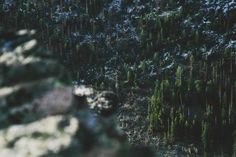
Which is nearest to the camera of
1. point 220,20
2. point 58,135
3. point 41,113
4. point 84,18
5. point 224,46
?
point 58,135

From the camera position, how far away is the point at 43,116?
2723 mm

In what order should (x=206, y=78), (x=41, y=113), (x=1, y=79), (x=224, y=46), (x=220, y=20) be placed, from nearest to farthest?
(x=41, y=113) < (x=1, y=79) < (x=206, y=78) < (x=224, y=46) < (x=220, y=20)

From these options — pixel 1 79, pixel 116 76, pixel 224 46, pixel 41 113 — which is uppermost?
pixel 1 79

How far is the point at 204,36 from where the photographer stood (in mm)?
11305

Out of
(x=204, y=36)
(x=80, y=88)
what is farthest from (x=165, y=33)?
(x=80, y=88)

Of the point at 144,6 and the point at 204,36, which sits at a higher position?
the point at 144,6

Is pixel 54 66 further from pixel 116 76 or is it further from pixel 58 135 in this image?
pixel 116 76

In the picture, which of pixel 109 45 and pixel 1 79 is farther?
pixel 109 45

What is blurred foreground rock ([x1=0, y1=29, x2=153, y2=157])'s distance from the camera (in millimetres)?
2377

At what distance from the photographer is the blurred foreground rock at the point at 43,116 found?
238 centimetres

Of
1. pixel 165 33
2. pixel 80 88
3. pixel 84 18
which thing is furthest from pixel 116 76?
pixel 80 88

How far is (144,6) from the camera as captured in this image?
12969 millimetres

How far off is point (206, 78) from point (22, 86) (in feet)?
25.7

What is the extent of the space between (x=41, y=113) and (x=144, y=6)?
418 inches
